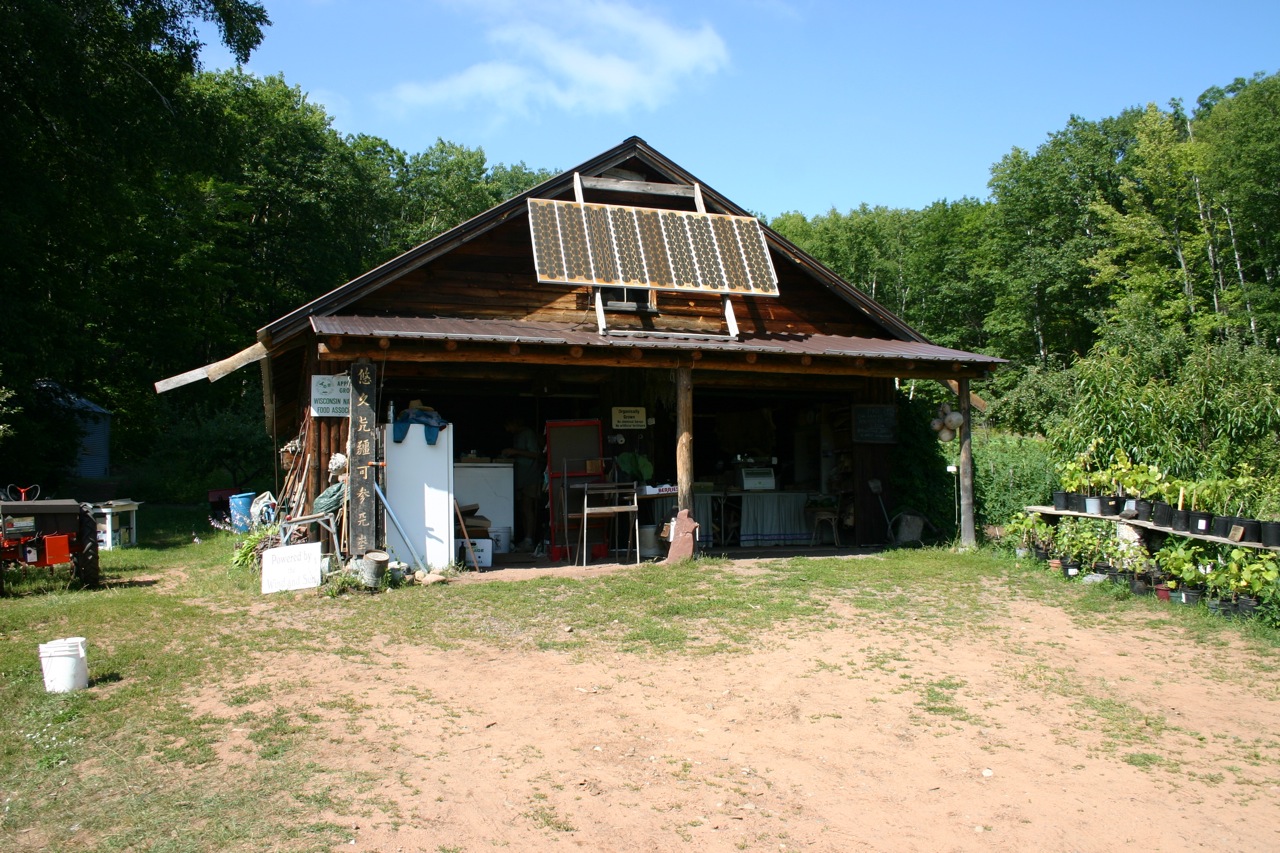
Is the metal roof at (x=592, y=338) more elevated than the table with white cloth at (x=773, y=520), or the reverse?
the metal roof at (x=592, y=338)

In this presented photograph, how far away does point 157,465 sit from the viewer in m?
24.1

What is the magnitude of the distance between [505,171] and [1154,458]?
152 ft

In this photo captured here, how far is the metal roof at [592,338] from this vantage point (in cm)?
1048

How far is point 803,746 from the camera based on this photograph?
19.1 feet

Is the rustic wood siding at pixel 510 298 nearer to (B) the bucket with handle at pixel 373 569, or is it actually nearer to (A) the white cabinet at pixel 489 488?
(A) the white cabinet at pixel 489 488

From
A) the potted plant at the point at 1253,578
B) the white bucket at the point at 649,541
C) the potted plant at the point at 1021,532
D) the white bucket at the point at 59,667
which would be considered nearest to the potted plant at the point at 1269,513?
the potted plant at the point at 1253,578

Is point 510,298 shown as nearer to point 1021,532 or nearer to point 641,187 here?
point 641,187

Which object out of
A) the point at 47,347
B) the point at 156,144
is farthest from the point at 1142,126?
the point at 47,347

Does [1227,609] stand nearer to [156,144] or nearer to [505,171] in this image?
[156,144]

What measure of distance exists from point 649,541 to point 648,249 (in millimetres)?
3953

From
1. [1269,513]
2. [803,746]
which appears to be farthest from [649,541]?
[1269,513]

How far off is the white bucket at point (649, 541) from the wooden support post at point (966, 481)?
14.3ft

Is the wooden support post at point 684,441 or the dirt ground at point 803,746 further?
the wooden support post at point 684,441

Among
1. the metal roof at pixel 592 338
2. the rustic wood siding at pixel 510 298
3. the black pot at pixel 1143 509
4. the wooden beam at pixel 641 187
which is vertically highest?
the wooden beam at pixel 641 187
